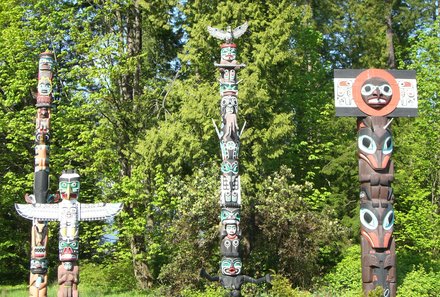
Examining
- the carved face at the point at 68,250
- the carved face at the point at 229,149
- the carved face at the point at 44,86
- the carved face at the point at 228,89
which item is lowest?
the carved face at the point at 68,250

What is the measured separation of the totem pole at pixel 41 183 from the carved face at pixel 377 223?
7.64 metres

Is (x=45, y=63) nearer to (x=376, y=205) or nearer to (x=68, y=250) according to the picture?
(x=68, y=250)

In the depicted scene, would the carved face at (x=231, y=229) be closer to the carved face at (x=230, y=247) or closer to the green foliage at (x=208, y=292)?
the carved face at (x=230, y=247)

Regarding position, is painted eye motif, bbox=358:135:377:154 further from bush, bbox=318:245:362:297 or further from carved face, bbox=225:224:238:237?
bush, bbox=318:245:362:297

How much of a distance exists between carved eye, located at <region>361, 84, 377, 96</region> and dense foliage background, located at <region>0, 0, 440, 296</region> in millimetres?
4867

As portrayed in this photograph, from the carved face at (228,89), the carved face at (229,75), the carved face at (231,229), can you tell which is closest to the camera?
the carved face at (231,229)

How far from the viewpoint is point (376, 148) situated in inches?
516

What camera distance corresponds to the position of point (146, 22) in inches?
941

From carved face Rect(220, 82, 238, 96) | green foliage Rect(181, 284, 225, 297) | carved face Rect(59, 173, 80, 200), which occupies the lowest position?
green foliage Rect(181, 284, 225, 297)

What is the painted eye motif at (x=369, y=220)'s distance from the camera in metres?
12.7

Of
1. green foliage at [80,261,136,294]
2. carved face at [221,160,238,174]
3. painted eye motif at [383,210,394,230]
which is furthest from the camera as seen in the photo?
green foliage at [80,261,136,294]

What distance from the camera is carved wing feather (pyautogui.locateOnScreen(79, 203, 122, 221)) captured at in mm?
13305

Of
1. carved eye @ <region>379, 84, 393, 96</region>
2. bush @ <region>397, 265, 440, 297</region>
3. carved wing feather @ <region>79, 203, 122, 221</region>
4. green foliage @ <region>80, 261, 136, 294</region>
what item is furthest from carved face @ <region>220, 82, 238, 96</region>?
green foliage @ <region>80, 261, 136, 294</region>

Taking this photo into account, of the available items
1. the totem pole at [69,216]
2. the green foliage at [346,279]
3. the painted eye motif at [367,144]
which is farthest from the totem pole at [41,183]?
the painted eye motif at [367,144]
